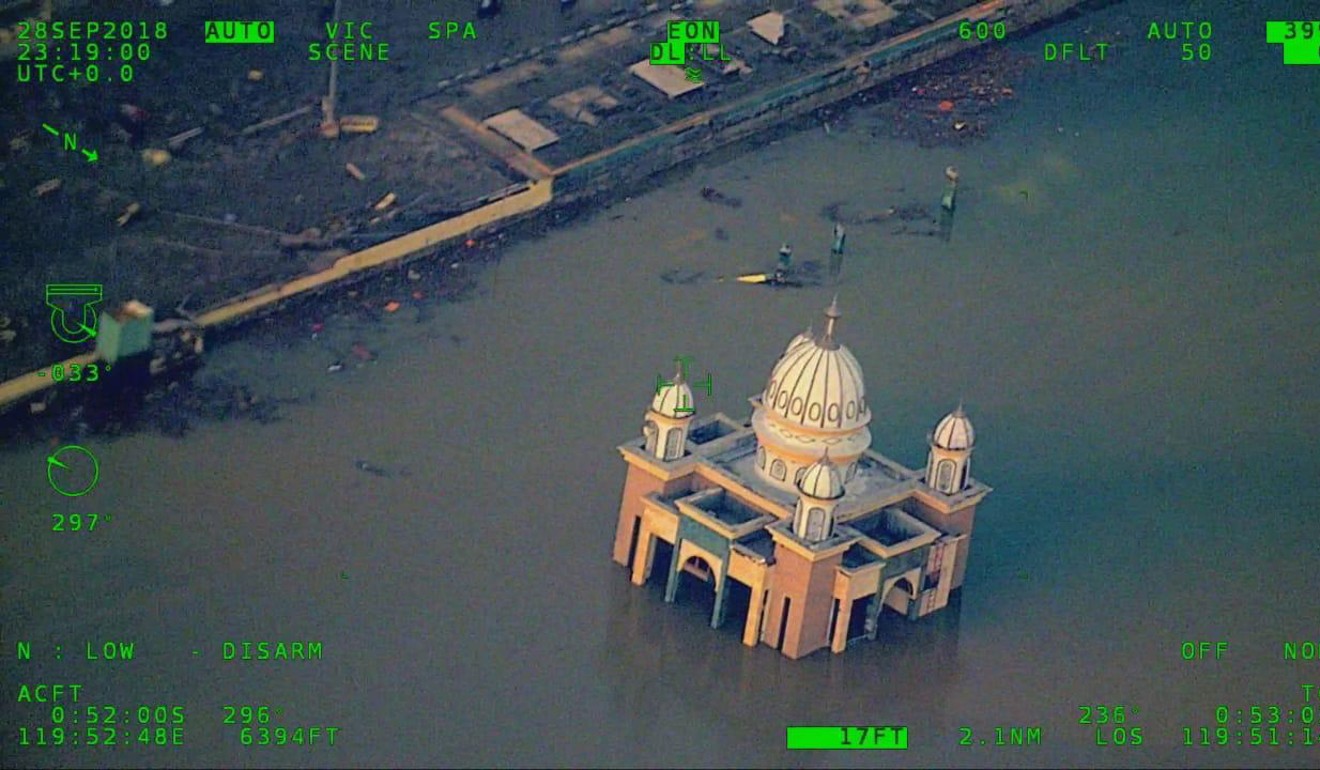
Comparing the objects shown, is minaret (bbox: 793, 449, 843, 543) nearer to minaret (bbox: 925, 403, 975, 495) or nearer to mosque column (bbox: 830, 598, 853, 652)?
mosque column (bbox: 830, 598, 853, 652)

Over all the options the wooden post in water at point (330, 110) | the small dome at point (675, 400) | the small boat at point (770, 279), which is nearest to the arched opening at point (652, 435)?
the small dome at point (675, 400)

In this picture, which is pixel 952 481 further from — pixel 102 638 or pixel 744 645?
pixel 102 638

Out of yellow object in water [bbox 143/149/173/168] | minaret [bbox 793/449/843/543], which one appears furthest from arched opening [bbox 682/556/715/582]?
yellow object in water [bbox 143/149/173/168]

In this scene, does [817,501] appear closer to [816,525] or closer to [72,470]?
[816,525]

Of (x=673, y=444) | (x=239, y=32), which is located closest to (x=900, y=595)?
(x=673, y=444)

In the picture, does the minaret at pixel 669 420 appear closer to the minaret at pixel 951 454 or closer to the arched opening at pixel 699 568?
the arched opening at pixel 699 568

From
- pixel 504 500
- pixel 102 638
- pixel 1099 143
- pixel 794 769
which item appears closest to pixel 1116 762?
pixel 794 769

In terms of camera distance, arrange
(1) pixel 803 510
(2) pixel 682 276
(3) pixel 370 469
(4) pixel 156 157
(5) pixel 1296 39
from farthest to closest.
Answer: (5) pixel 1296 39
(4) pixel 156 157
(2) pixel 682 276
(3) pixel 370 469
(1) pixel 803 510
